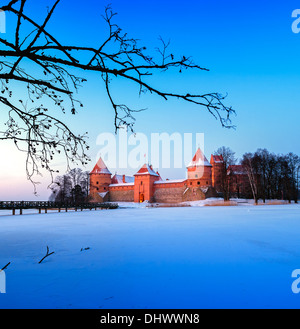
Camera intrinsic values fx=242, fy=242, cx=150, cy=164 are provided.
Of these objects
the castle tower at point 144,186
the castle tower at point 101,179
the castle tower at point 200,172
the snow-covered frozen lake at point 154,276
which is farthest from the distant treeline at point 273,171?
the snow-covered frozen lake at point 154,276

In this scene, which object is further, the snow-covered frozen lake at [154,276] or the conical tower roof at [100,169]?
the conical tower roof at [100,169]

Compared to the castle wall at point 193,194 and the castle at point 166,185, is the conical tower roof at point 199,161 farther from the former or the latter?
the castle wall at point 193,194

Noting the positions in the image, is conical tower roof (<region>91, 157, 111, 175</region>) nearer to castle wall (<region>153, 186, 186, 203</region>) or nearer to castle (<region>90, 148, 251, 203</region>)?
castle (<region>90, 148, 251, 203</region>)

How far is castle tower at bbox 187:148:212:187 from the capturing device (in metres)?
47.2

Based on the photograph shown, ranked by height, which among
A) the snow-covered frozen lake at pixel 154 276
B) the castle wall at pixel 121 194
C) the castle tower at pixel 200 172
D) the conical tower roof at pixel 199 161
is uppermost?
the conical tower roof at pixel 199 161

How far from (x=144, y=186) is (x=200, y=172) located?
12.6m

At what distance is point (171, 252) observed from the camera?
4.37m

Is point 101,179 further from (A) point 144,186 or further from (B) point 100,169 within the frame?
(A) point 144,186

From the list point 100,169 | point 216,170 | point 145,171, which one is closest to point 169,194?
point 145,171

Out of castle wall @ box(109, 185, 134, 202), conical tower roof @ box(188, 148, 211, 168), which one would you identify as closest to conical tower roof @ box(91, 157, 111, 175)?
castle wall @ box(109, 185, 134, 202)

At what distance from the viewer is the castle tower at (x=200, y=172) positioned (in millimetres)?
47188

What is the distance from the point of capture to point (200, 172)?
47.9 metres

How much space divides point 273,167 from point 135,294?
1686 inches
